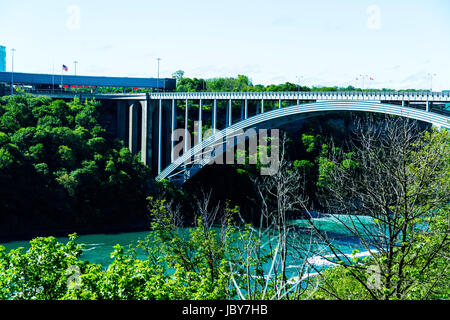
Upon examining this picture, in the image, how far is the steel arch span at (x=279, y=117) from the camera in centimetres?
1817

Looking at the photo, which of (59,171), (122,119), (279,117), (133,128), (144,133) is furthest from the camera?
(122,119)

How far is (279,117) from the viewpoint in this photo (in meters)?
24.5

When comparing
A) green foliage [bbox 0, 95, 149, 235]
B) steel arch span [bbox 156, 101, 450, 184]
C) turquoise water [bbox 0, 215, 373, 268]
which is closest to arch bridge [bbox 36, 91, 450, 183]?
steel arch span [bbox 156, 101, 450, 184]

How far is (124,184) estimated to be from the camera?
2897 cm

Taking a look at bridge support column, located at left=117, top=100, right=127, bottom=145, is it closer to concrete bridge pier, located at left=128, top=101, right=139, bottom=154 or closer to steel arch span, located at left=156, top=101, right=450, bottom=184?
concrete bridge pier, located at left=128, top=101, right=139, bottom=154

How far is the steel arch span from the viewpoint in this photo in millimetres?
18172

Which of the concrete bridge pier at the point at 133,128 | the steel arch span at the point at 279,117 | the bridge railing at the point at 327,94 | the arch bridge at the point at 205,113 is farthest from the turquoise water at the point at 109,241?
the concrete bridge pier at the point at 133,128

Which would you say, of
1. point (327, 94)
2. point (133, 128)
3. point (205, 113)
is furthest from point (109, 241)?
point (205, 113)

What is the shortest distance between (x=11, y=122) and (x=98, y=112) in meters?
7.18

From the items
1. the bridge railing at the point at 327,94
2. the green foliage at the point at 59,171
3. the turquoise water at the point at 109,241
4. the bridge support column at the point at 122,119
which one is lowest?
the turquoise water at the point at 109,241

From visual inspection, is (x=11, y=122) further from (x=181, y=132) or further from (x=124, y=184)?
(x=181, y=132)

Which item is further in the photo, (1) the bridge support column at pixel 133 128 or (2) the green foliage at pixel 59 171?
(1) the bridge support column at pixel 133 128

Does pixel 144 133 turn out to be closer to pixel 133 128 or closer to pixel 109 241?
pixel 133 128

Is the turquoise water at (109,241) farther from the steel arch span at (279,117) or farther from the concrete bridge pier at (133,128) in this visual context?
the concrete bridge pier at (133,128)
